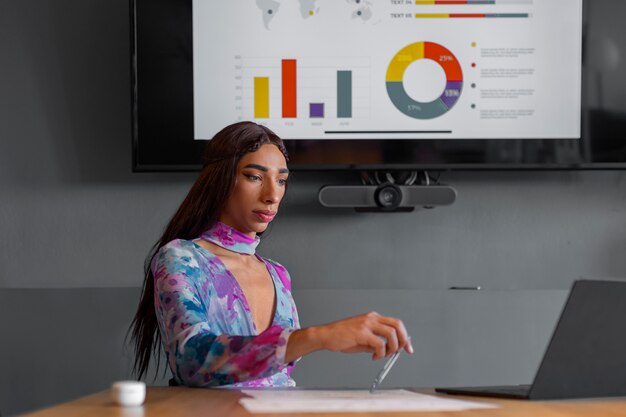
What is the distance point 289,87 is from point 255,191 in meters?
0.80

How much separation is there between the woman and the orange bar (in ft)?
2.00

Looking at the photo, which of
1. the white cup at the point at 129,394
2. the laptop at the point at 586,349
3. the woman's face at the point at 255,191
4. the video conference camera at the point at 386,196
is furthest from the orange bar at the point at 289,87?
the white cup at the point at 129,394

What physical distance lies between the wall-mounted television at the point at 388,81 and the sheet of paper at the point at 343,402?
49.5 inches

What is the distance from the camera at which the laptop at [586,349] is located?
142 cm

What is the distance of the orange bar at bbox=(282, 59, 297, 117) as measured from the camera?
108 inches

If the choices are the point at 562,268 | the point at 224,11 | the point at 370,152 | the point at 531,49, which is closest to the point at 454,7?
the point at 531,49

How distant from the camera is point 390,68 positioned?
9.05 feet

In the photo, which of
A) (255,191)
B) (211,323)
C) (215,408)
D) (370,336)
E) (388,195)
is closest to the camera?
(215,408)

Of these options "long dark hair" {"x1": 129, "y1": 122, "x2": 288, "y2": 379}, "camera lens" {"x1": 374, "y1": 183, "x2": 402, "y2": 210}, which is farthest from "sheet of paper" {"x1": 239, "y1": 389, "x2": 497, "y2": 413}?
"camera lens" {"x1": 374, "y1": 183, "x2": 402, "y2": 210}

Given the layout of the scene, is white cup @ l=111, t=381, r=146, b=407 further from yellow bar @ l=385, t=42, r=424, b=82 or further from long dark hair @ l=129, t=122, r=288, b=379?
yellow bar @ l=385, t=42, r=424, b=82

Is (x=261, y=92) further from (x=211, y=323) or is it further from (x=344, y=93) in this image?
(x=211, y=323)

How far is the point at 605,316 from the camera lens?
4.74 ft

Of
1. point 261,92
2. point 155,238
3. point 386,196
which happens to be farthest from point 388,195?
point 155,238

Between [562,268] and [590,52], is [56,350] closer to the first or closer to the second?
[562,268]
